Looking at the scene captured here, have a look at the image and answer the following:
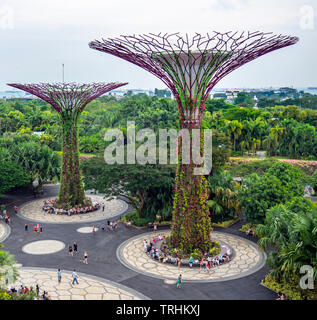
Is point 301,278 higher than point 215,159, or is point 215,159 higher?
point 215,159

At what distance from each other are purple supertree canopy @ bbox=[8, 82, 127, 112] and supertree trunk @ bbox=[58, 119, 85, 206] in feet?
4.90

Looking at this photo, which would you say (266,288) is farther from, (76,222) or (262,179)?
(76,222)

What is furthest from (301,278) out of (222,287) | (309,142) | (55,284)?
(309,142)

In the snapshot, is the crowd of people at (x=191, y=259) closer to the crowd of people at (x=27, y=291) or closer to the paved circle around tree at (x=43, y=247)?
the paved circle around tree at (x=43, y=247)

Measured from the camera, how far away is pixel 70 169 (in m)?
31.9

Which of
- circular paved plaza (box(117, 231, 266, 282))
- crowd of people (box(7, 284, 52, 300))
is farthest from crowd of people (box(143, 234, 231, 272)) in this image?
crowd of people (box(7, 284, 52, 300))

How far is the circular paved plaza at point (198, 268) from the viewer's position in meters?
19.8

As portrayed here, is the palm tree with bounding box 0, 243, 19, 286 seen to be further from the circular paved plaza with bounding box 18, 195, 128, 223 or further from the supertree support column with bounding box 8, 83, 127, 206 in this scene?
the supertree support column with bounding box 8, 83, 127, 206

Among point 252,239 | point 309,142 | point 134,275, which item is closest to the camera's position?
point 134,275

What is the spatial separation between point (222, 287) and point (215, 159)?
45.7 feet

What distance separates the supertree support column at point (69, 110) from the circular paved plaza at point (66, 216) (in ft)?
5.61

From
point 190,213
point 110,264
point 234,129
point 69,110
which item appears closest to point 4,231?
point 110,264

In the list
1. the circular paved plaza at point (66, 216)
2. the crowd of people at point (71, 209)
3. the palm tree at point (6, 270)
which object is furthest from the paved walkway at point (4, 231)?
the palm tree at point (6, 270)

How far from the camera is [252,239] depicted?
1001 inches
